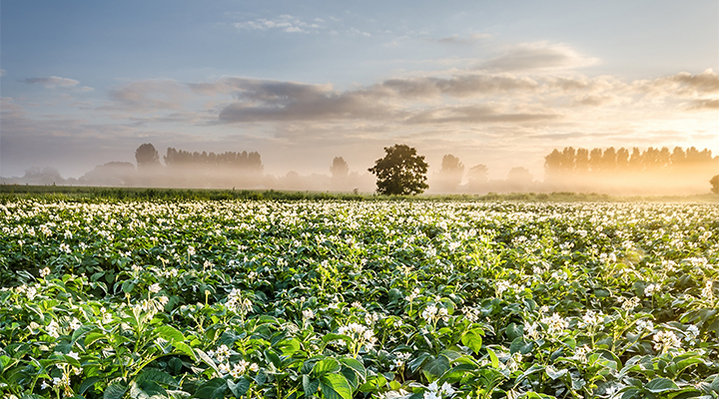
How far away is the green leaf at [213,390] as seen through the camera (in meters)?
2.05

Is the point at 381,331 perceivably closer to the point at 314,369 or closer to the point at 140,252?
the point at 314,369

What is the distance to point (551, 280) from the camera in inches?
238

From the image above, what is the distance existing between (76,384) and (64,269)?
5861mm

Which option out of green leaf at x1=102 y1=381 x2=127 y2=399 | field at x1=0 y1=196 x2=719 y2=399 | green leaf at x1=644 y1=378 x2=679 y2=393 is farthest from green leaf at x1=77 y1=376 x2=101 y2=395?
green leaf at x1=644 y1=378 x2=679 y2=393

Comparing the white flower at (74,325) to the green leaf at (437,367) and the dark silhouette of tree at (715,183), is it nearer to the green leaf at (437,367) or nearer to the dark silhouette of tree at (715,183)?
the green leaf at (437,367)

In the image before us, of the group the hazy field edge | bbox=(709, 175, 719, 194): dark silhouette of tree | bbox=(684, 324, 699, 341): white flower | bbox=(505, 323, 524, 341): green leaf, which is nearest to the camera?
bbox=(684, 324, 699, 341): white flower

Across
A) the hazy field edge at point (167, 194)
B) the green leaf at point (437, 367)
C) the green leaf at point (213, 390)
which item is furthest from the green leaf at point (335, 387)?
the hazy field edge at point (167, 194)

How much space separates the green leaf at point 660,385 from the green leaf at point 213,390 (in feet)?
7.94

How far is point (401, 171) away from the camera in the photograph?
191 ft

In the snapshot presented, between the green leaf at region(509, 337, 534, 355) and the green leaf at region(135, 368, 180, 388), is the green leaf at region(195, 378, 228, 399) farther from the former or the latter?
the green leaf at region(509, 337, 534, 355)

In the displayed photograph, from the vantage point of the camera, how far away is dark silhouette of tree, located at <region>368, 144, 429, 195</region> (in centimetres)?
5775

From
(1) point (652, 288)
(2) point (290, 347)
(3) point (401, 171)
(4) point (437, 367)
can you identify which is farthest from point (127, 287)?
(3) point (401, 171)

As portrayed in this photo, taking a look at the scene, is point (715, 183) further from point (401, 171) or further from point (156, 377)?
point (156, 377)

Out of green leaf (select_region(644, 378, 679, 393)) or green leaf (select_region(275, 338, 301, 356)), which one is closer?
green leaf (select_region(644, 378, 679, 393))
